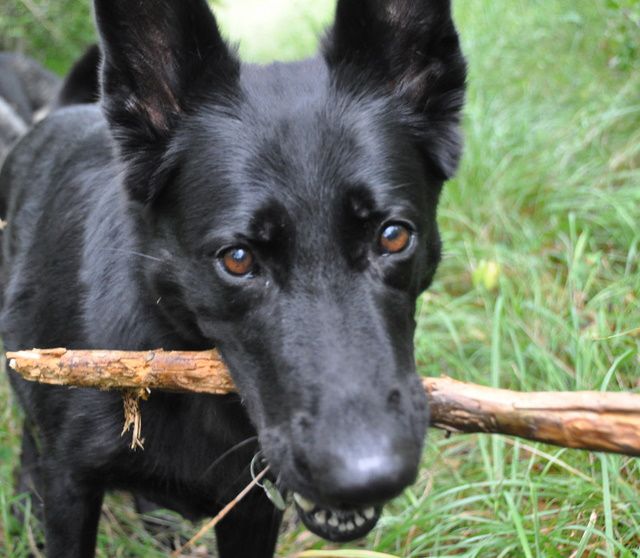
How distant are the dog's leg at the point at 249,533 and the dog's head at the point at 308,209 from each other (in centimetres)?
64

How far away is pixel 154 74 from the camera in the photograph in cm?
221

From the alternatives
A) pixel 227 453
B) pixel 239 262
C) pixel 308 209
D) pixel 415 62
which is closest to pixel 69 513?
pixel 227 453

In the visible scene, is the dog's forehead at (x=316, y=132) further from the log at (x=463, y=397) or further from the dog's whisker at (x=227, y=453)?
the dog's whisker at (x=227, y=453)

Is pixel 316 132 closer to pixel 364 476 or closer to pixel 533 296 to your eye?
pixel 364 476

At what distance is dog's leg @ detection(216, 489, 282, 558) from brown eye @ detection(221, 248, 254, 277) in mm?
880

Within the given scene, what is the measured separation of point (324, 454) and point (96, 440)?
3.05 feet

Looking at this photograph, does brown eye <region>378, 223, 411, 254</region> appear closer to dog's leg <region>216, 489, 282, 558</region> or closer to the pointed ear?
the pointed ear

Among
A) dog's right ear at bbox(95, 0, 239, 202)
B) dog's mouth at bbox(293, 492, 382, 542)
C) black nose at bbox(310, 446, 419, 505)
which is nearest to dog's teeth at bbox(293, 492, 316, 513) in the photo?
dog's mouth at bbox(293, 492, 382, 542)

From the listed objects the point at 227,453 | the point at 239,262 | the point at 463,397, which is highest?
the point at 239,262

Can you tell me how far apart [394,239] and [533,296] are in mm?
1873

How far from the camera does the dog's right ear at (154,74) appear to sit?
2146 millimetres

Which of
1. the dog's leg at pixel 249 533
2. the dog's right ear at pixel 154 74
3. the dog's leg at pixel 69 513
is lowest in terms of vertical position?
the dog's leg at pixel 249 533

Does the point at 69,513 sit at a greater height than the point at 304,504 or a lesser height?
lesser

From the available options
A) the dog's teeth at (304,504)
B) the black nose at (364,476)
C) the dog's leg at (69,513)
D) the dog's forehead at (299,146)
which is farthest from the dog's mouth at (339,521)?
the dog's leg at (69,513)
